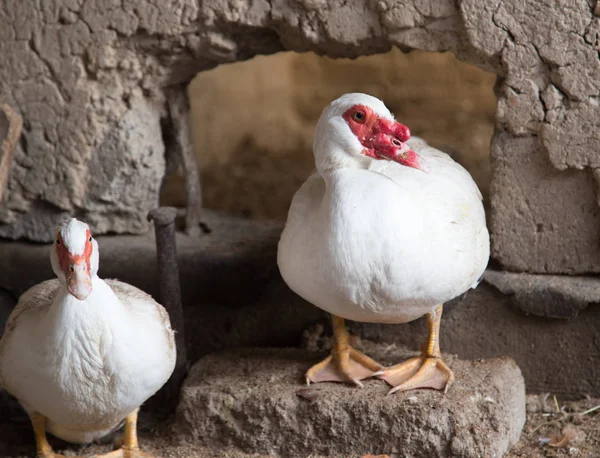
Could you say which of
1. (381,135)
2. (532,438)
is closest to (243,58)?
(381,135)

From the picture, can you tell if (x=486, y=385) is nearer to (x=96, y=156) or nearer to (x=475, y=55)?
(x=475, y=55)

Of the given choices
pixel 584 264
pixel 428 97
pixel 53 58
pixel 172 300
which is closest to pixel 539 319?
pixel 584 264

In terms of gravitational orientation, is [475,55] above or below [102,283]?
above

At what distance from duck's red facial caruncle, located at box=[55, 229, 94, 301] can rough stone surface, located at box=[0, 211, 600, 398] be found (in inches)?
45.8

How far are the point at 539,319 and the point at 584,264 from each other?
11.6 inches

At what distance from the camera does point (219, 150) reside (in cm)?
663

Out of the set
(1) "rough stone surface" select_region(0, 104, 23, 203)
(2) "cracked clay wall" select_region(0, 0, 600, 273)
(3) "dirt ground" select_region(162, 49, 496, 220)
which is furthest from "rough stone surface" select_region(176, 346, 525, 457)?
(3) "dirt ground" select_region(162, 49, 496, 220)

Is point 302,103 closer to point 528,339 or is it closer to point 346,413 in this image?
point 528,339

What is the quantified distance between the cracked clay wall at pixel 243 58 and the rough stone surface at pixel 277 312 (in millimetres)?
152

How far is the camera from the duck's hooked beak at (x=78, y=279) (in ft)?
9.45

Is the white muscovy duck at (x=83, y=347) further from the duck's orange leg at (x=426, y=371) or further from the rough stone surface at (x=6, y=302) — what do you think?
the rough stone surface at (x=6, y=302)

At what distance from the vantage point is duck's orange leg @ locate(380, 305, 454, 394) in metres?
3.37

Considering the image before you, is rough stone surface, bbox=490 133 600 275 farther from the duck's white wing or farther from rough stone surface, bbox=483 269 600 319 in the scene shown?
the duck's white wing

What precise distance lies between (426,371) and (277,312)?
0.97m
